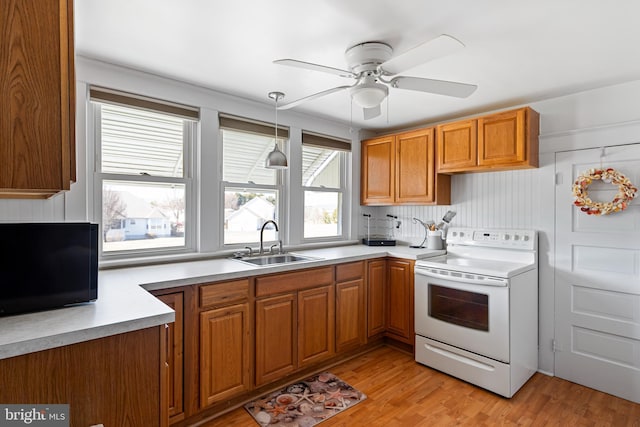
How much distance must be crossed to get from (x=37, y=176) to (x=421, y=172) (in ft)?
10.3

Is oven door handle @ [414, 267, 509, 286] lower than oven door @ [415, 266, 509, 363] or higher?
higher

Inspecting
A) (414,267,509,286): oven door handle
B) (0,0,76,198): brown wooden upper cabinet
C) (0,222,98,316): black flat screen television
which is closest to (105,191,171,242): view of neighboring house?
(0,222,98,316): black flat screen television

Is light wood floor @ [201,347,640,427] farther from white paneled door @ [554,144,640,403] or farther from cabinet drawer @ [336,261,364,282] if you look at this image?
cabinet drawer @ [336,261,364,282]

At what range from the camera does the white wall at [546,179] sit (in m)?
2.52

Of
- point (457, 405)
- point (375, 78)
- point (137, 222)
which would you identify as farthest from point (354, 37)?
point (457, 405)

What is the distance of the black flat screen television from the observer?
55.9 inches

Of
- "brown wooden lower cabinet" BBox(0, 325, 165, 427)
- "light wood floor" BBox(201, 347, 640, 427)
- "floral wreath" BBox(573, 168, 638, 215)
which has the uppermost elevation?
"floral wreath" BBox(573, 168, 638, 215)

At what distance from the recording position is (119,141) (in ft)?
7.99

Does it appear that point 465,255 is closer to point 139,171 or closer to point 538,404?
point 538,404

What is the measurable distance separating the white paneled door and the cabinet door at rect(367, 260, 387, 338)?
1477mm

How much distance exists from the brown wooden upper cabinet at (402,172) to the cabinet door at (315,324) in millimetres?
1384

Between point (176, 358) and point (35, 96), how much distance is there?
63.7 inches

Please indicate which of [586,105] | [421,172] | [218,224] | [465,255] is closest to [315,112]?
[421,172]

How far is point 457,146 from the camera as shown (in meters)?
3.14
